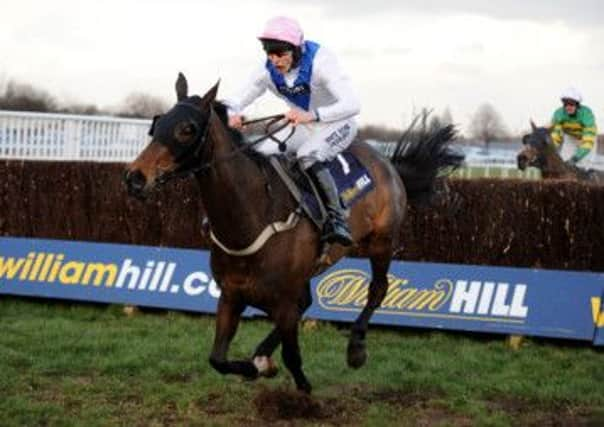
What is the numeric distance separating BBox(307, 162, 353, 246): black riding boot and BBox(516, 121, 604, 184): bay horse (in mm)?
7506

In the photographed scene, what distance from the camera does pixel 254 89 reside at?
6570 millimetres

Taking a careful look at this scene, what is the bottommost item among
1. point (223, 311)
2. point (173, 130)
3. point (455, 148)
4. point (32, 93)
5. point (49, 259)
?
point (32, 93)

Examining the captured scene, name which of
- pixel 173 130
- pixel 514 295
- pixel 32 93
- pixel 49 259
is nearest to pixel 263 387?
pixel 173 130

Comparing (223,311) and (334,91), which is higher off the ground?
(334,91)

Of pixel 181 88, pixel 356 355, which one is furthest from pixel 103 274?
pixel 181 88

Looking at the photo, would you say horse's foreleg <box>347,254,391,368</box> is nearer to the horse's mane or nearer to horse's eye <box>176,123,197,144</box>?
the horse's mane

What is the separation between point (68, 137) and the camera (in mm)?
15664

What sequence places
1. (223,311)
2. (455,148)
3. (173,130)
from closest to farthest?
(173,130) → (223,311) → (455,148)

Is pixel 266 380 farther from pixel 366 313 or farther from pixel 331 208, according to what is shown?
pixel 331 208

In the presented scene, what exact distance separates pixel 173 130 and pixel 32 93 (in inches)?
1339

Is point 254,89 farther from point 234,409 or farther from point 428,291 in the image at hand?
point 428,291

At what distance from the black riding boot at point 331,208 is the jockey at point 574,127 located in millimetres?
7659

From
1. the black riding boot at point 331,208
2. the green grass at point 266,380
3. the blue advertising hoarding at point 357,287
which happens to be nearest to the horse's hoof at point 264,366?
the green grass at point 266,380

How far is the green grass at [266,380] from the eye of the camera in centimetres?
635
